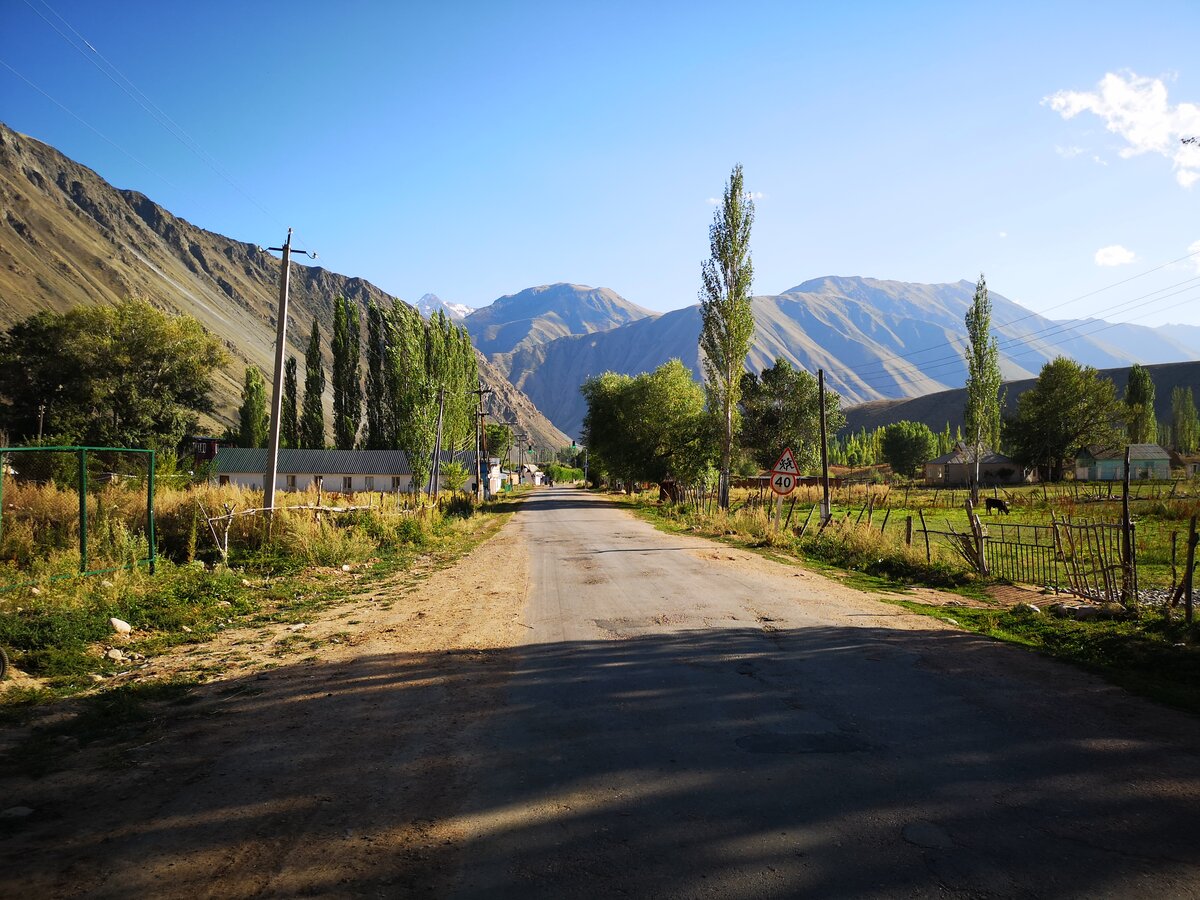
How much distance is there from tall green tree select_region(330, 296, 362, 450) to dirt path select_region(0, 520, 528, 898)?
6152 centimetres

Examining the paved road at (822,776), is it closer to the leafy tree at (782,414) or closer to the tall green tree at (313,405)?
the leafy tree at (782,414)

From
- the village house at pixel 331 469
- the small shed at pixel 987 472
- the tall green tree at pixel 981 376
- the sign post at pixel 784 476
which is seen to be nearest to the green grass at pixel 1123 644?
the sign post at pixel 784 476

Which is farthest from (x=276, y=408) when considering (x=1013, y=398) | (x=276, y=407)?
(x=1013, y=398)

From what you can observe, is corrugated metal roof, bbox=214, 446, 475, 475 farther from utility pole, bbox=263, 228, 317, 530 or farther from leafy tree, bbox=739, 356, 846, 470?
utility pole, bbox=263, 228, 317, 530

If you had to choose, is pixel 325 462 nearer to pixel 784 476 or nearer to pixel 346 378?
pixel 346 378

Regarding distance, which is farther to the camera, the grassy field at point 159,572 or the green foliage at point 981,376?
the green foliage at point 981,376

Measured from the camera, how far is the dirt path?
3141 mm

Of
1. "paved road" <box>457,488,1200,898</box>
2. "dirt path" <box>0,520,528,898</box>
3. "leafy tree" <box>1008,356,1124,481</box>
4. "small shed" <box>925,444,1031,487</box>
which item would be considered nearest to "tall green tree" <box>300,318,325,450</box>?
"small shed" <box>925,444,1031,487</box>

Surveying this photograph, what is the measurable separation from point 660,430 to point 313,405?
41.1 metres

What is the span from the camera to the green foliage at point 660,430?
44812 millimetres

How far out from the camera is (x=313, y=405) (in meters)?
70.8

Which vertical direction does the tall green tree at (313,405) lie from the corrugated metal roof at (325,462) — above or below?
above

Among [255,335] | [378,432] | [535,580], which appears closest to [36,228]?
[255,335]

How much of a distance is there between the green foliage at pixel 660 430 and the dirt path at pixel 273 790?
38113 millimetres
